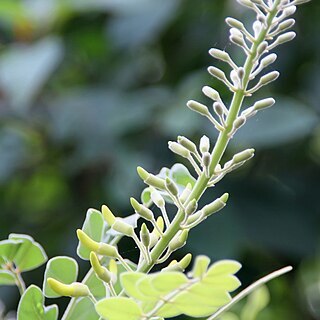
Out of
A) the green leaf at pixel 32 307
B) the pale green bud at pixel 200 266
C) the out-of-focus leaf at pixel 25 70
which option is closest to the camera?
the pale green bud at pixel 200 266

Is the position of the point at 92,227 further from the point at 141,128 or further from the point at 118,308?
the point at 141,128

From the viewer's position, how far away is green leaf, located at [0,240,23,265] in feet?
1.53

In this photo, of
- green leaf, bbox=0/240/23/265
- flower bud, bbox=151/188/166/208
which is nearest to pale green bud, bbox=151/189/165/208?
flower bud, bbox=151/188/166/208

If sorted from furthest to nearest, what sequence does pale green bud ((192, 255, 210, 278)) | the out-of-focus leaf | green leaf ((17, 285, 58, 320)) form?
the out-of-focus leaf
green leaf ((17, 285, 58, 320))
pale green bud ((192, 255, 210, 278))

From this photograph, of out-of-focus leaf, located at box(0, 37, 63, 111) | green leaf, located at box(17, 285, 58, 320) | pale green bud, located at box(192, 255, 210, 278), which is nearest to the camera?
pale green bud, located at box(192, 255, 210, 278)

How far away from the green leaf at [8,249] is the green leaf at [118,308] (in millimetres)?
130

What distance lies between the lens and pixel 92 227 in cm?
47

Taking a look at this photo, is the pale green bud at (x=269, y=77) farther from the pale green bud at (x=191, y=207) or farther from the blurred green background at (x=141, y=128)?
the blurred green background at (x=141, y=128)

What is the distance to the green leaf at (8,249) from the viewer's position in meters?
0.47

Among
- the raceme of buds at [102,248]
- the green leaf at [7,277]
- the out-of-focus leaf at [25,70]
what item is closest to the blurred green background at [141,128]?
the out-of-focus leaf at [25,70]

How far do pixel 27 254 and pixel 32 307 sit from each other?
0.05 m

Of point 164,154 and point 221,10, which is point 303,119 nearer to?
point 164,154

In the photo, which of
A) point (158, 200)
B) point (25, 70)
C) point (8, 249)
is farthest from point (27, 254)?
point (25, 70)

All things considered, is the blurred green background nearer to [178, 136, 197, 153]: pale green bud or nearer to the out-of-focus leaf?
the out-of-focus leaf
